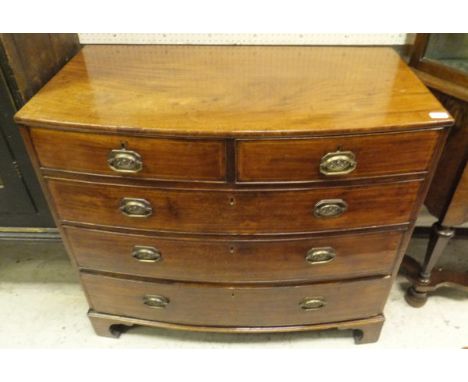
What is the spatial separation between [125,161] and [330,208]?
489mm

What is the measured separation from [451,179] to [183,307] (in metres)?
0.87

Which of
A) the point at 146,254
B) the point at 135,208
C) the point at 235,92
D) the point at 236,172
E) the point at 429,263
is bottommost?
the point at 429,263

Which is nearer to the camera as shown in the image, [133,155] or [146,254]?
[133,155]

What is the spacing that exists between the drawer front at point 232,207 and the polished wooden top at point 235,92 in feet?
0.55

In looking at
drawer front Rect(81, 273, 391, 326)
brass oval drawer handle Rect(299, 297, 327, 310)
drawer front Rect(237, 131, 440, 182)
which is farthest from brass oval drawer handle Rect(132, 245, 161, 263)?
brass oval drawer handle Rect(299, 297, 327, 310)

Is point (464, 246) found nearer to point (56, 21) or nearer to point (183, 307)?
point (183, 307)

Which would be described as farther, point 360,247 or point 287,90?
point 360,247

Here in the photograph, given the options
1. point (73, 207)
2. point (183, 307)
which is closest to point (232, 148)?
point (73, 207)

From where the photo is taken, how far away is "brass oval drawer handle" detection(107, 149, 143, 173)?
2.76 ft

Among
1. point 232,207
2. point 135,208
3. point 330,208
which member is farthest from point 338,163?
point 135,208

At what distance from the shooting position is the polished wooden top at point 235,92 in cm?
80

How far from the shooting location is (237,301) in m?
1.15

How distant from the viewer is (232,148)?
0.81m

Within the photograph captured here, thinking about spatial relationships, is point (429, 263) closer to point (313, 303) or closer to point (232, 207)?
point (313, 303)
